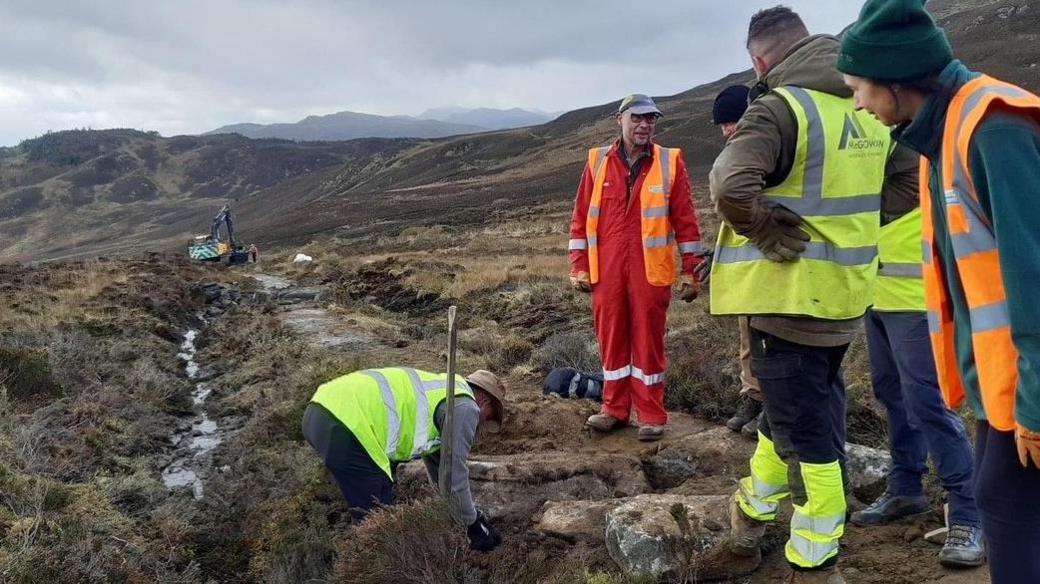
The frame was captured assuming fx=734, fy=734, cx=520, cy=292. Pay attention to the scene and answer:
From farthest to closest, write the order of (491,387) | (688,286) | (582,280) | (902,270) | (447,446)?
(582,280) → (688,286) → (491,387) → (447,446) → (902,270)

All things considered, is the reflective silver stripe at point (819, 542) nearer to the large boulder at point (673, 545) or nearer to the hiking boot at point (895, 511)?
the large boulder at point (673, 545)

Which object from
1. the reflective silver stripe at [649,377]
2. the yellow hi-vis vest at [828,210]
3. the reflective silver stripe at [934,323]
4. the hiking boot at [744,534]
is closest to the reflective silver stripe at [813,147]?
the yellow hi-vis vest at [828,210]

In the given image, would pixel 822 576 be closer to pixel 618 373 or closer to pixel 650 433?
pixel 650 433

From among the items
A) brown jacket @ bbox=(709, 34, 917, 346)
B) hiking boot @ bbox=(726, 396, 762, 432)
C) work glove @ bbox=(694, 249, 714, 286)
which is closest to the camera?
brown jacket @ bbox=(709, 34, 917, 346)

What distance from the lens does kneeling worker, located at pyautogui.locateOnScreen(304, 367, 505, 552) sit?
3678mm

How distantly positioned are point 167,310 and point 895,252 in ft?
44.6

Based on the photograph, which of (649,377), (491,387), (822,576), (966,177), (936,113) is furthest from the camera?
(649,377)

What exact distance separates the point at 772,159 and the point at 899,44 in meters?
0.73

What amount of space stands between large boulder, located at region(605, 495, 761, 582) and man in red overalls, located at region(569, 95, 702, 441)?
1603mm

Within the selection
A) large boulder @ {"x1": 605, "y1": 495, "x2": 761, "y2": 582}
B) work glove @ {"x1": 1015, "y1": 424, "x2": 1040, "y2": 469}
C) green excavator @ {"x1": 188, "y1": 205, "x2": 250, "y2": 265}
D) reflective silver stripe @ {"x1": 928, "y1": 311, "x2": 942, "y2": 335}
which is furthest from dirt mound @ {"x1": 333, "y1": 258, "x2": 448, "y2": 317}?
work glove @ {"x1": 1015, "y1": 424, "x2": 1040, "y2": 469}

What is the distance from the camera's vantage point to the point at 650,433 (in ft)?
15.7

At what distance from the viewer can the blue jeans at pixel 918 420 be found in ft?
9.64

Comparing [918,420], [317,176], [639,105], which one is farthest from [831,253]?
[317,176]

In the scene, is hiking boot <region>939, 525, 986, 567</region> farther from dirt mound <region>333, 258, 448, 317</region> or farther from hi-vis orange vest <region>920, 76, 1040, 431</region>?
dirt mound <region>333, 258, 448, 317</region>
